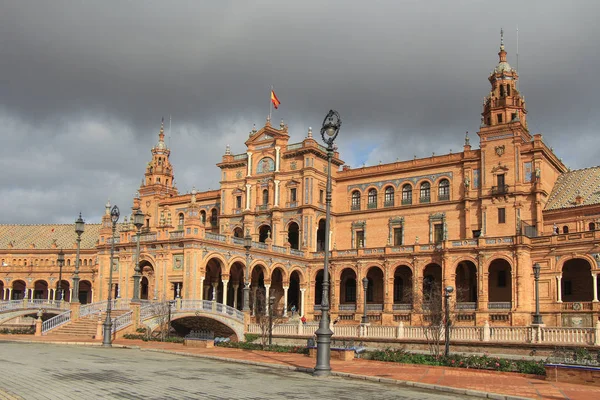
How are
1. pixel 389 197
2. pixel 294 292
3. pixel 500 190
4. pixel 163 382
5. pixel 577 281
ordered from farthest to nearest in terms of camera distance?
pixel 294 292, pixel 389 197, pixel 500 190, pixel 577 281, pixel 163 382

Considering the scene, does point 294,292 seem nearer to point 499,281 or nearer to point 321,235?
point 321,235

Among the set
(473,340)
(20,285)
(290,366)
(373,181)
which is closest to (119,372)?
(290,366)

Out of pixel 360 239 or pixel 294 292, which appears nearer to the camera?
pixel 360 239

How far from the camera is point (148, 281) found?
186ft

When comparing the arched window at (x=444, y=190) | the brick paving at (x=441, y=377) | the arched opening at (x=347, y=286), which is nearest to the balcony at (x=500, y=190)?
the arched window at (x=444, y=190)

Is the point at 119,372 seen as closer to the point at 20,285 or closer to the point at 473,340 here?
the point at 473,340

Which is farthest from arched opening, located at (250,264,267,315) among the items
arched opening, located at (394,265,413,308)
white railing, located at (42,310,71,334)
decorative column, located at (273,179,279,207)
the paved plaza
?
the paved plaza

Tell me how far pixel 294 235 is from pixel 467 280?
59.2 feet

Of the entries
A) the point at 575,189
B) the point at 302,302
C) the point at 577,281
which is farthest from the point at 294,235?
the point at 577,281

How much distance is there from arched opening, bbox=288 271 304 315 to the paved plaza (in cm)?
4089

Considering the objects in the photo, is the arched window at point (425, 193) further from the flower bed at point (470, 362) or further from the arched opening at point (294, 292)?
the flower bed at point (470, 362)

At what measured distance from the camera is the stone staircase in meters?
40.1

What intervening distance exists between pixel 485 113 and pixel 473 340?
32686 millimetres

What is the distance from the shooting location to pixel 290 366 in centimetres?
2327
